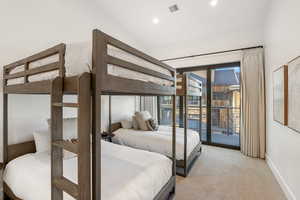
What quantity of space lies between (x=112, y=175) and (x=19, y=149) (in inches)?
63.8

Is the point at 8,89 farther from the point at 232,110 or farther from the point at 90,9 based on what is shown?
the point at 232,110

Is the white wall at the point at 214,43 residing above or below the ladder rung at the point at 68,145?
above

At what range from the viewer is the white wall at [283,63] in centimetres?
182

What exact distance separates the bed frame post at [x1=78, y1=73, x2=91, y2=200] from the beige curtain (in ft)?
11.7

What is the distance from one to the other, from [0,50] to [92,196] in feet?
7.55

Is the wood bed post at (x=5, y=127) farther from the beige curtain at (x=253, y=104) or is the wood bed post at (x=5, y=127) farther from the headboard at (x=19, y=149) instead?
the beige curtain at (x=253, y=104)

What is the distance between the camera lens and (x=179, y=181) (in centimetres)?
239

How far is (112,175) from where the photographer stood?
4.79 feet

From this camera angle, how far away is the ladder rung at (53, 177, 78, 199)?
98cm

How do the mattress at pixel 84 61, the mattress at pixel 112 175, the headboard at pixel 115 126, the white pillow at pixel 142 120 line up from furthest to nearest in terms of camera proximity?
the headboard at pixel 115 126 < the white pillow at pixel 142 120 < the mattress at pixel 112 175 < the mattress at pixel 84 61

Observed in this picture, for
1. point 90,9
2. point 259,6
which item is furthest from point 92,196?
point 259,6

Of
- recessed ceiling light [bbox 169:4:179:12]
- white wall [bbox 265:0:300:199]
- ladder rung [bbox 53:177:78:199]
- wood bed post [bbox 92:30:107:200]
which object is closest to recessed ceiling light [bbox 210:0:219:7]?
recessed ceiling light [bbox 169:4:179:12]

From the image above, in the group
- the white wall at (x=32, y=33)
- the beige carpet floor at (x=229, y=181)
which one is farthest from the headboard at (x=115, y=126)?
the beige carpet floor at (x=229, y=181)

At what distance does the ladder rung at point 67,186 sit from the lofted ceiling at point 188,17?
10.7ft
